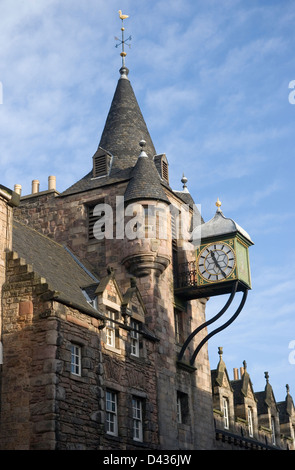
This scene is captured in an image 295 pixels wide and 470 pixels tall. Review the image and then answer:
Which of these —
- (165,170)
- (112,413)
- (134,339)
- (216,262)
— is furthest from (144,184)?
(112,413)

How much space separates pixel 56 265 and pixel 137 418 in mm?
6317

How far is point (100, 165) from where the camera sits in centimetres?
3688

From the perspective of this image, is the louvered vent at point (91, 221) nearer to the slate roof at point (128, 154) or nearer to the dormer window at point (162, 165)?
the slate roof at point (128, 154)

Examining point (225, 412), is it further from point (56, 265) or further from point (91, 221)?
point (56, 265)

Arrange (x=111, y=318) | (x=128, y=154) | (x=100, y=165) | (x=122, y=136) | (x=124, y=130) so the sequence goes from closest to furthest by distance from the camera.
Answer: (x=111, y=318) → (x=100, y=165) → (x=128, y=154) → (x=122, y=136) → (x=124, y=130)

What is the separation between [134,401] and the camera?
29.7 meters

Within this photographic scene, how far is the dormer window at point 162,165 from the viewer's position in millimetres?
37031

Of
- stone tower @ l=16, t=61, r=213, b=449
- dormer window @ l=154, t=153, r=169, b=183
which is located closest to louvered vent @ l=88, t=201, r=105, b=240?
stone tower @ l=16, t=61, r=213, b=449

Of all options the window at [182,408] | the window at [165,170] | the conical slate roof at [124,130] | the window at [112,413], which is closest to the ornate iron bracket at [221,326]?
the window at [182,408]

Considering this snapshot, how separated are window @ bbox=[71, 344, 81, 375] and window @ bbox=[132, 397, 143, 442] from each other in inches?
156

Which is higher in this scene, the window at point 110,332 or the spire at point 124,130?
the spire at point 124,130

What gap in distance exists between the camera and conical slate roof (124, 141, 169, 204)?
33375mm

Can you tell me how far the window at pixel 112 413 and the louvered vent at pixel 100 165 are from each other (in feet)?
37.8
